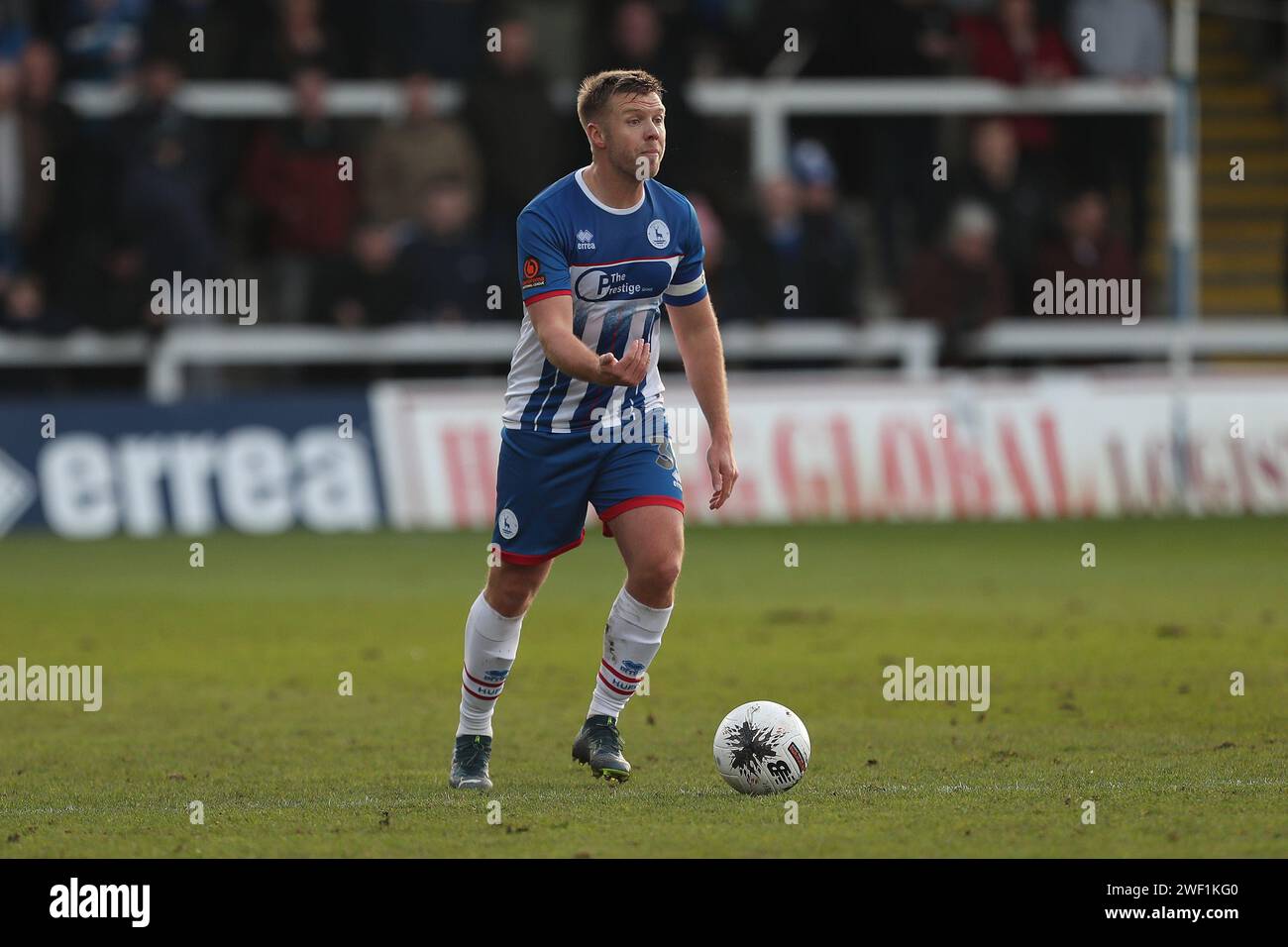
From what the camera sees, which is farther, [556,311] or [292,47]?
[292,47]

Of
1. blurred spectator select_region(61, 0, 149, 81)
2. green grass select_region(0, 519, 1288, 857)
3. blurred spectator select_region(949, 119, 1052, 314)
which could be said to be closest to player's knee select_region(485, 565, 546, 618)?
green grass select_region(0, 519, 1288, 857)

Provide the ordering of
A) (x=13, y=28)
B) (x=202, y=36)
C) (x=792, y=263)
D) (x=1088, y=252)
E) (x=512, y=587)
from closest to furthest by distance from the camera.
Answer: (x=512, y=587)
(x=202, y=36)
(x=792, y=263)
(x=1088, y=252)
(x=13, y=28)

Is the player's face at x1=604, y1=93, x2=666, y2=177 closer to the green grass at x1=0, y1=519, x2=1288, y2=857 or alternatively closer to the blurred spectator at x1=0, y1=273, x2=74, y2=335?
the green grass at x1=0, y1=519, x2=1288, y2=857

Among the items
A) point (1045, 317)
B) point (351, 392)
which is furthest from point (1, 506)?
point (1045, 317)

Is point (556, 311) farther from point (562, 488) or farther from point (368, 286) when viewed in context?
point (368, 286)

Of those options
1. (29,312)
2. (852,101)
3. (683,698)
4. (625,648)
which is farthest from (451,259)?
(625,648)

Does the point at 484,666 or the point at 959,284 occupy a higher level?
the point at 959,284

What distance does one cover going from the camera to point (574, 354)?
7.15 meters

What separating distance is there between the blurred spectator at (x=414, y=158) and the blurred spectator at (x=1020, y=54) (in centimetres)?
502

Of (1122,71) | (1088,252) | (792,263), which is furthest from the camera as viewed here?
(1122,71)

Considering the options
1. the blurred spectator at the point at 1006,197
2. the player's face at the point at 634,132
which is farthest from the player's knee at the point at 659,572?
the blurred spectator at the point at 1006,197

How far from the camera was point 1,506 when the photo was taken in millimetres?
17094

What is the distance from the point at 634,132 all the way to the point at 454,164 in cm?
1120

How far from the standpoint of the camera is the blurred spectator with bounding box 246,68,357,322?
18.3m
